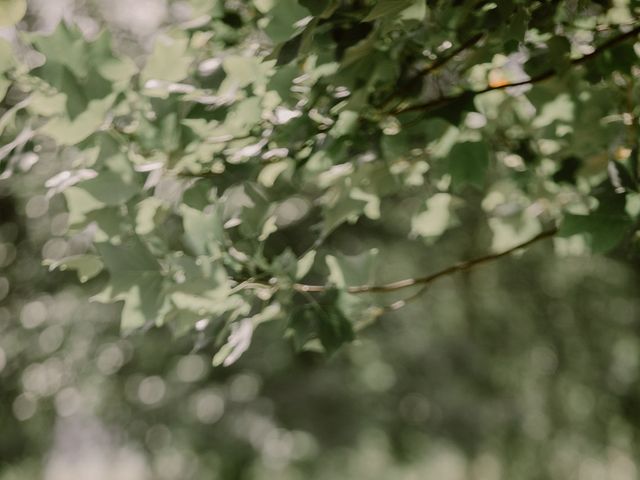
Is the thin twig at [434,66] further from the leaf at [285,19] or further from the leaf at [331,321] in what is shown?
the leaf at [331,321]

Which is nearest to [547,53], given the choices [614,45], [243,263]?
[614,45]

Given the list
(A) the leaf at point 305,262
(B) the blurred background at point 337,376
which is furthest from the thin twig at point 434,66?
(B) the blurred background at point 337,376

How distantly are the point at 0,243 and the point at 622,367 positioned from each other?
7356mm

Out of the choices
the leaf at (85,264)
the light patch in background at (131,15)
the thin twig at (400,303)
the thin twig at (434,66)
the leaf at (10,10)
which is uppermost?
the leaf at (10,10)

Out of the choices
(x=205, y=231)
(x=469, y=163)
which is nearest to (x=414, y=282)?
(x=469, y=163)

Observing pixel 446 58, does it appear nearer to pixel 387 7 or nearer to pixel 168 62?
pixel 387 7

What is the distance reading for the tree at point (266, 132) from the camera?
4.09ft

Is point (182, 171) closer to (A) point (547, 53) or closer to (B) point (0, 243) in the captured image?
(A) point (547, 53)

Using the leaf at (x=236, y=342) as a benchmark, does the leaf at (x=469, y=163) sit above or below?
below

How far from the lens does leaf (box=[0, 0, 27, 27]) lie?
118 centimetres

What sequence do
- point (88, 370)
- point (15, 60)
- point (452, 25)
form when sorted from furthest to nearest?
1. point (88, 370)
2. point (452, 25)
3. point (15, 60)

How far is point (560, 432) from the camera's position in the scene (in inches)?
373

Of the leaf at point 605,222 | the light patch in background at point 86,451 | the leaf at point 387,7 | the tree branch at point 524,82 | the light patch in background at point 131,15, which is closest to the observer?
the leaf at point 387,7

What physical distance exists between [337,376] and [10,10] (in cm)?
725
